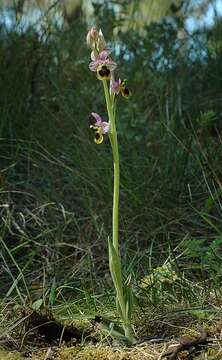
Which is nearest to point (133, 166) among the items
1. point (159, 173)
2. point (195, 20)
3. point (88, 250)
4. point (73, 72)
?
point (159, 173)

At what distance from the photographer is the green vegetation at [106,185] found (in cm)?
197

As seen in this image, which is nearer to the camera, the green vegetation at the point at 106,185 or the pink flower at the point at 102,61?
the pink flower at the point at 102,61

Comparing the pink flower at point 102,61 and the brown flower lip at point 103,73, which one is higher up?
the pink flower at point 102,61

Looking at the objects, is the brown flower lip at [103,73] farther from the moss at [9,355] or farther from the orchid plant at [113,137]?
the moss at [9,355]

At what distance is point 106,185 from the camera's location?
9.71ft

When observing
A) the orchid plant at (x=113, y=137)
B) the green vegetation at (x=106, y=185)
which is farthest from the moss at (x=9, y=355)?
the orchid plant at (x=113, y=137)

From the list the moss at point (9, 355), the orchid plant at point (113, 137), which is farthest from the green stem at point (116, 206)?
the moss at point (9, 355)

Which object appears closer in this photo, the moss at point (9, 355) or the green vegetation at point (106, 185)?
the moss at point (9, 355)

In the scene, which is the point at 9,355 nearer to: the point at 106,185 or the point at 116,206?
the point at 116,206

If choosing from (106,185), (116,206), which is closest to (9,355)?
(116,206)

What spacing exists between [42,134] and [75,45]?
104 cm

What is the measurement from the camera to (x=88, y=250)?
256 cm

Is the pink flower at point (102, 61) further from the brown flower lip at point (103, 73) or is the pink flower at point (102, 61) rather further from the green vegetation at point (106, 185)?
the green vegetation at point (106, 185)

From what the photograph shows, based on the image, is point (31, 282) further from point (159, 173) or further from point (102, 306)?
point (159, 173)
